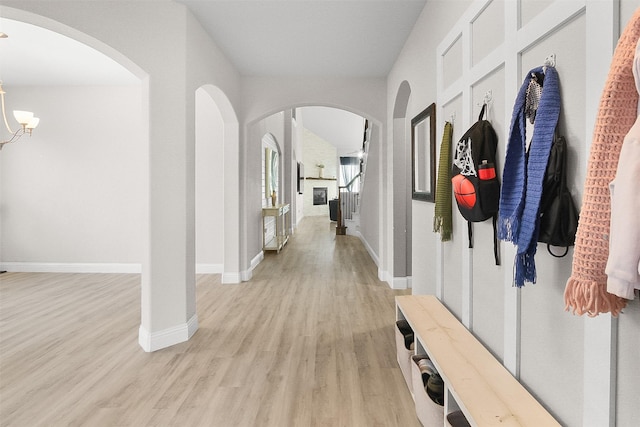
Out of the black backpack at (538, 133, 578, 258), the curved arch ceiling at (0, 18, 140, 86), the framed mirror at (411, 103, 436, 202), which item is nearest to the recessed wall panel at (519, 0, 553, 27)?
the black backpack at (538, 133, 578, 258)

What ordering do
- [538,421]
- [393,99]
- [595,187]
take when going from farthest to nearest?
[393,99] → [538,421] → [595,187]

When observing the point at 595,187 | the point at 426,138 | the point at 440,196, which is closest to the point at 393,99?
the point at 426,138

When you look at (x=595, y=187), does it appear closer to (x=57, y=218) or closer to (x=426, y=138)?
(x=426, y=138)

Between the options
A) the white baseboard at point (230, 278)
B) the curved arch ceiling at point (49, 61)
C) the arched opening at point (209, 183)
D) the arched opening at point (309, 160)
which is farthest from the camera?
the arched opening at point (309, 160)

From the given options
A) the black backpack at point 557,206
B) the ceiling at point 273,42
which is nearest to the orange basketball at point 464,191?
the black backpack at point 557,206

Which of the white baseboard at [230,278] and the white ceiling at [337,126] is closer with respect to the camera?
the white baseboard at [230,278]

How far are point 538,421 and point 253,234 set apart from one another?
4.72m

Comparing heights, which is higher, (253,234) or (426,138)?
(426,138)

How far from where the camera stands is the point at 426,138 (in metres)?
2.89

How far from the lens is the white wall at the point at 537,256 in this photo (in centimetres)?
105

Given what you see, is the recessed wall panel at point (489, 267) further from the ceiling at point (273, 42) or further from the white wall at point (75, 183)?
the white wall at point (75, 183)

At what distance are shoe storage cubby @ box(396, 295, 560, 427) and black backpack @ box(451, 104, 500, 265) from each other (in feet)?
1.49

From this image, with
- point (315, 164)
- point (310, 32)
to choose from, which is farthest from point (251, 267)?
point (315, 164)

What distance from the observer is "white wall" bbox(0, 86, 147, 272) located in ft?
17.3
